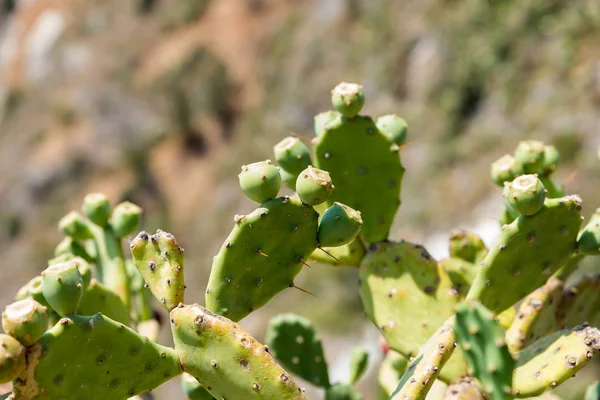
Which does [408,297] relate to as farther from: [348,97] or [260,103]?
[260,103]

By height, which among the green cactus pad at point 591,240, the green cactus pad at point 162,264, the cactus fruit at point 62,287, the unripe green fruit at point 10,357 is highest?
the green cactus pad at point 591,240

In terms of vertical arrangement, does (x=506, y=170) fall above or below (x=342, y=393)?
above

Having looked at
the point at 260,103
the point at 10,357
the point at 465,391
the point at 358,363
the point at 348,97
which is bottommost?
the point at 10,357

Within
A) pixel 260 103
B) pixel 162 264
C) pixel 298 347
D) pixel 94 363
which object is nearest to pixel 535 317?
pixel 298 347

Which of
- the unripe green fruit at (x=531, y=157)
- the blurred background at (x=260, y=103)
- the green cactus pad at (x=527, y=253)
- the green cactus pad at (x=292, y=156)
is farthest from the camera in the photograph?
the blurred background at (x=260, y=103)

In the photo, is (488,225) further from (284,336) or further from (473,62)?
(284,336)

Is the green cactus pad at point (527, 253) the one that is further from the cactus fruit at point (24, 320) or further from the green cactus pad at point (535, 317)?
the cactus fruit at point (24, 320)

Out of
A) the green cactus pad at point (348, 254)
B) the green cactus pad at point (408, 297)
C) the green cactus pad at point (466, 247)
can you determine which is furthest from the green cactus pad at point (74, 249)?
the green cactus pad at point (466, 247)
